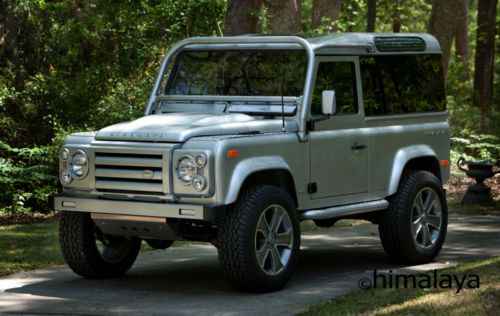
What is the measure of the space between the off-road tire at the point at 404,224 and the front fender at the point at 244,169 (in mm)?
1978

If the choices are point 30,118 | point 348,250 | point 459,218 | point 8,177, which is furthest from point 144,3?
point 348,250

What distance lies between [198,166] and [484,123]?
16.4 meters

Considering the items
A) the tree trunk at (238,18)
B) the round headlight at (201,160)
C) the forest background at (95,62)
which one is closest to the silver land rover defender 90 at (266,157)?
the round headlight at (201,160)

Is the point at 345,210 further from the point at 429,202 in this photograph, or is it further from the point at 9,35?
the point at 9,35

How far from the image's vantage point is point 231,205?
28.1 ft

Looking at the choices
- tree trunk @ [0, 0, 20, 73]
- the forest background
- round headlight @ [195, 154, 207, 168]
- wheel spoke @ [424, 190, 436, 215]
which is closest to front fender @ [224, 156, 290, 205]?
round headlight @ [195, 154, 207, 168]

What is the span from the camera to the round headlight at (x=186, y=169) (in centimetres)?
840

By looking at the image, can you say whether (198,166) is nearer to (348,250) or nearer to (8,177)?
(348,250)

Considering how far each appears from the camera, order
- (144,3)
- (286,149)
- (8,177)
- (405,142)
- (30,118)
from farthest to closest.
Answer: (144,3) → (30,118) → (8,177) → (405,142) → (286,149)

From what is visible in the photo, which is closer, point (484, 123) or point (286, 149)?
point (286, 149)

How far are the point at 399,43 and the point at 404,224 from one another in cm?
192

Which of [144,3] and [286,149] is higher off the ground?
[144,3]

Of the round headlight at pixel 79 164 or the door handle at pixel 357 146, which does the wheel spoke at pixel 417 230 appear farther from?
the round headlight at pixel 79 164

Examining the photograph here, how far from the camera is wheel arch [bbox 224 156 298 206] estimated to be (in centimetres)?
846
